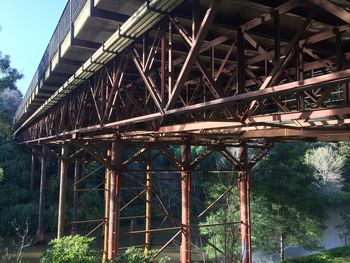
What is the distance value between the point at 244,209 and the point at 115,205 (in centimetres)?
538

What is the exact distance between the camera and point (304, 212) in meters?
18.0

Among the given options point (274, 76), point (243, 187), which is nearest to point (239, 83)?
point (274, 76)

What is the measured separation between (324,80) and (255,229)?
15.7 m

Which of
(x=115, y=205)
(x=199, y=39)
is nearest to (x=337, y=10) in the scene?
(x=199, y=39)

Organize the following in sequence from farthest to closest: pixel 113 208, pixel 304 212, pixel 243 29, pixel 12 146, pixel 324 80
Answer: pixel 12 146 → pixel 304 212 → pixel 113 208 → pixel 243 29 → pixel 324 80

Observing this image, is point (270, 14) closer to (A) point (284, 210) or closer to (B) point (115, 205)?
(B) point (115, 205)

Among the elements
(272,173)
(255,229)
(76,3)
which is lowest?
(255,229)

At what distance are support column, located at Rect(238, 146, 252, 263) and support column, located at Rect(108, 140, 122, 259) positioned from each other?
16.8 ft

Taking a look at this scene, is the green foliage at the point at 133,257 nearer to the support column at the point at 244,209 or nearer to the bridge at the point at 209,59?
the bridge at the point at 209,59

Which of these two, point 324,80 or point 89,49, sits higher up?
point 89,49

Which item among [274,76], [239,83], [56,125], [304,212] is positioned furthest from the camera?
[304,212]

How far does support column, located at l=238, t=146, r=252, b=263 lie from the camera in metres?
12.7

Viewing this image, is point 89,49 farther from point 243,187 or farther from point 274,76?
point 243,187

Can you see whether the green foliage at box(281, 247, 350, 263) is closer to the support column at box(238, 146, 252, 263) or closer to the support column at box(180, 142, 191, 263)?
the support column at box(238, 146, 252, 263)
